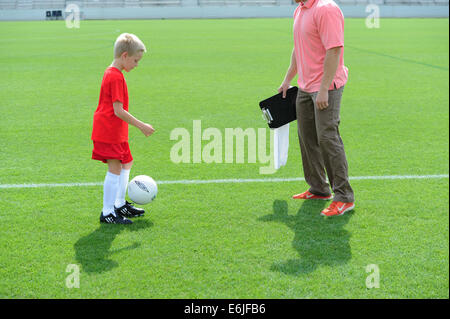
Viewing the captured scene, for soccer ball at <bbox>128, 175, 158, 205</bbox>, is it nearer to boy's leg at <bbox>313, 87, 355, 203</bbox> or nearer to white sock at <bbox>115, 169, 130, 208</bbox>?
white sock at <bbox>115, 169, 130, 208</bbox>

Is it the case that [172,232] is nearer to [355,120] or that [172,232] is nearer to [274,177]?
[274,177]

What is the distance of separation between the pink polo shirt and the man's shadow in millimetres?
1070

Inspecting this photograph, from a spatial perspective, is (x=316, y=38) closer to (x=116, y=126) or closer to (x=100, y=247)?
(x=116, y=126)

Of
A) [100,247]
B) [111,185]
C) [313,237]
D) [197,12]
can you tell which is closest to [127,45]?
[111,185]

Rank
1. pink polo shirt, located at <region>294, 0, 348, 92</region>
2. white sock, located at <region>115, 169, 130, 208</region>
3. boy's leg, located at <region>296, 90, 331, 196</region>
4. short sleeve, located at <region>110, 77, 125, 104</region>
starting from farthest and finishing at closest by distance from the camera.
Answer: boy's leg, located at <region>296, 90, 331, 196</region> < white sock, located at <region>115, 169, 130, 208</region> < pink polo shirt, located at <region>294, 0, 348, 92</region> < short sleeve, located at <region>110, 77, 125, 104</region>

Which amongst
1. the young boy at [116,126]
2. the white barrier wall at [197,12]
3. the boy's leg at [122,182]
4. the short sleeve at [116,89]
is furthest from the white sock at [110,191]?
the white barrier wall at [197,12]

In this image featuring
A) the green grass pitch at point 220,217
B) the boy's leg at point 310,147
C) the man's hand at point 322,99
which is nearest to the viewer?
the green grass pitch at point 220,217

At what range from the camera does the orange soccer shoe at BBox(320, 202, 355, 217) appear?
430 centimetres

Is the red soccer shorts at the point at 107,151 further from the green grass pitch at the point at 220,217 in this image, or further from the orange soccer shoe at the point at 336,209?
the orange soccer shoe at the point at 336,209

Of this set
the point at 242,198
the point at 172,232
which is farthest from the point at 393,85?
the point at 172,232

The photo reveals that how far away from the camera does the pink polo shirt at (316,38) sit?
12.9 feet

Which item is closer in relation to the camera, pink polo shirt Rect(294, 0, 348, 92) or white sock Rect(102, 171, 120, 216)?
pink polo shirt Rect(294, 0, 348, 92)

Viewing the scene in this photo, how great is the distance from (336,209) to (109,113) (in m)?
2.05

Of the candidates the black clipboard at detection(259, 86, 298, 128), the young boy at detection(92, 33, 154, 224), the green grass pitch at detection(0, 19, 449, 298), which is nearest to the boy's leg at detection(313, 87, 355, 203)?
the green grass pitch at detection(0, 19, 449, 298)
